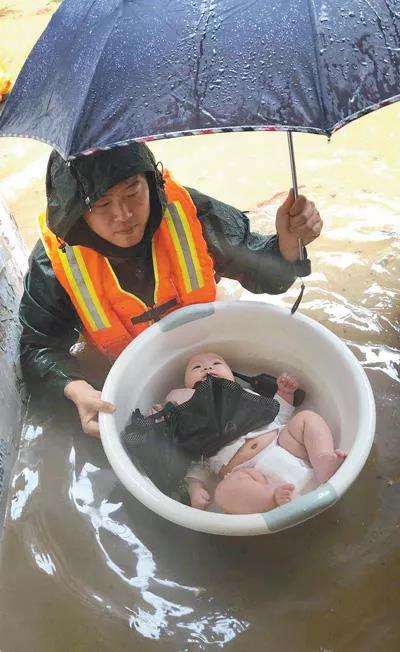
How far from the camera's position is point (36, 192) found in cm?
348

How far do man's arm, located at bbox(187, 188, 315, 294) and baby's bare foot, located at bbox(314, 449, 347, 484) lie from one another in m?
0.63

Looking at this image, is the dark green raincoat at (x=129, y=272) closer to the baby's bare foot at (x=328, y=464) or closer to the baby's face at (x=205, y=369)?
the baby's face at (x=205, y=369)

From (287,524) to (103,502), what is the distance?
74cm

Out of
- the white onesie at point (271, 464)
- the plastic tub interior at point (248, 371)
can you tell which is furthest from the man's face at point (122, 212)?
the white onesie at point (271, 464)

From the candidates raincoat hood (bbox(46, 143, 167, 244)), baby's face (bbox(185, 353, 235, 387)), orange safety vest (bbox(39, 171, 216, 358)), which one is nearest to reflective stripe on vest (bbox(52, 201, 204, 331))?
orange safety vest (bbox(39, 171, 216, 358))

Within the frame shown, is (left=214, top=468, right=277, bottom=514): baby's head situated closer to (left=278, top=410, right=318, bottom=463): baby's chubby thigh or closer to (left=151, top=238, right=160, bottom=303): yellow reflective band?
(left=278, top=410, right=318, bottom=463): baby's chubby thigh

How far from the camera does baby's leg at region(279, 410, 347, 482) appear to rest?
5.65 ft

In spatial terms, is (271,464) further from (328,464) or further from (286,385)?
(286,385)

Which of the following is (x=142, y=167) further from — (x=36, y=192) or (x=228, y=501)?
(x=36, y=192)

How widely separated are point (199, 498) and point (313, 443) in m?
0.41

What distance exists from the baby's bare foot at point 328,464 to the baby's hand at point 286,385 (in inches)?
14.6

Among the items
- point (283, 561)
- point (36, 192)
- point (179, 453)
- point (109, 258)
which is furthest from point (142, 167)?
point (36, 192)

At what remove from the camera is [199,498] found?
1786 mm

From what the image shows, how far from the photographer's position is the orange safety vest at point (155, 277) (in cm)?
190
